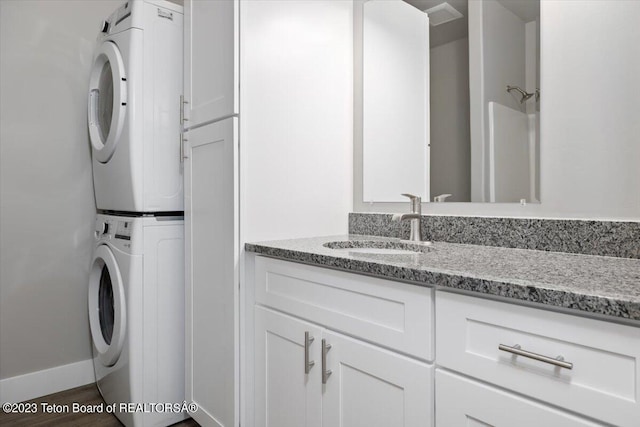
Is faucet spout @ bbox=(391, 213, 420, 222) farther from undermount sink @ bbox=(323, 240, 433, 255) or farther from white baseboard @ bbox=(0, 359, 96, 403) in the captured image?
white baseboard @ bbox=(0, 359, 96, 403)

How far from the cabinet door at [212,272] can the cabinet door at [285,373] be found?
0.10m

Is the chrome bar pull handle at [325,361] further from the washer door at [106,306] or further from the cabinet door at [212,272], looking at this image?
the washer door at [106,306]

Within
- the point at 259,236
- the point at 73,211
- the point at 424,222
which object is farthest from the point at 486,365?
the point at 73,211

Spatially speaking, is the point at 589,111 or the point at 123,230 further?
the point at 123,230

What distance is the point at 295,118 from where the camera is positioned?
5.50 ft

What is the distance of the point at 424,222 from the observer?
1646 millimetres

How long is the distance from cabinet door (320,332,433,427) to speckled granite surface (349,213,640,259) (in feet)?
2.02

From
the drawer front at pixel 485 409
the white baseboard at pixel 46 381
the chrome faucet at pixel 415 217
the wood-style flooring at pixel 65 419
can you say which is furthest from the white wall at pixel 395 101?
the white baseboard at pixel 46 381

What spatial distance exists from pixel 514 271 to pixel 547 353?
0.20m

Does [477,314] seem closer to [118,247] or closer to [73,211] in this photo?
[118,247]

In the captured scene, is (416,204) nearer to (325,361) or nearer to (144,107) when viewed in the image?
(325,361)

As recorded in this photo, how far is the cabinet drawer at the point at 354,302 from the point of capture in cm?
99

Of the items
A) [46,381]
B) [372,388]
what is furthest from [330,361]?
[46,381]

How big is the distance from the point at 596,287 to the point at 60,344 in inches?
98.2
